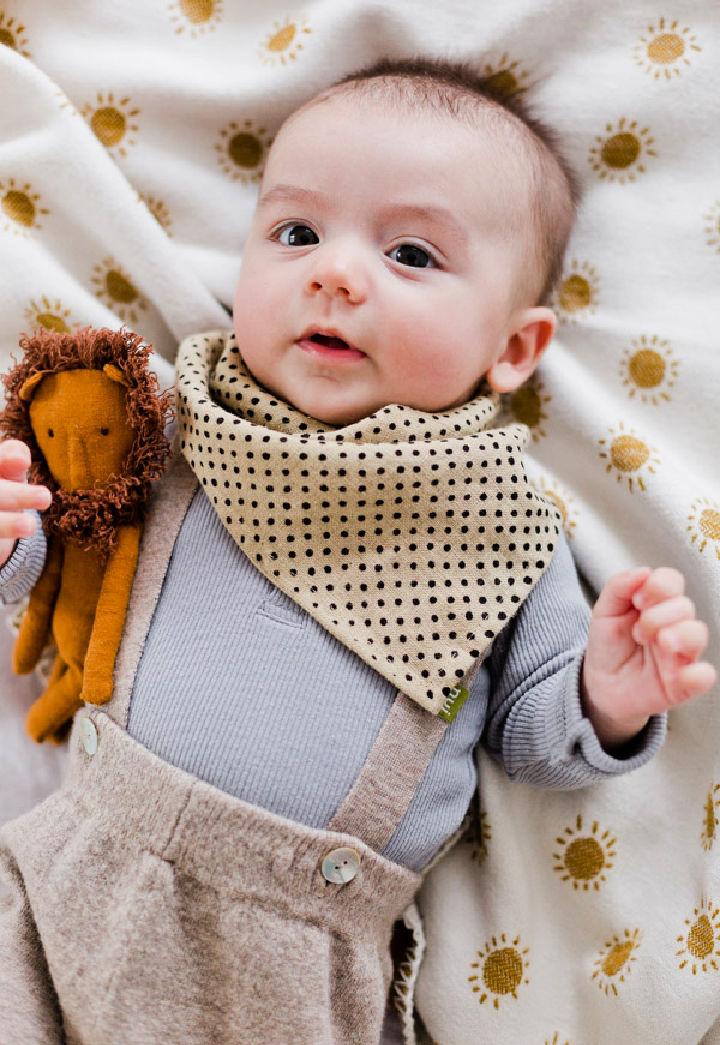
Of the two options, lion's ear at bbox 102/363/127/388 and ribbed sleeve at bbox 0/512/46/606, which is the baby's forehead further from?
ribbed sleeve at bbox 0/512/46/606

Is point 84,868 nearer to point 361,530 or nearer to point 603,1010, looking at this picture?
point 361,530

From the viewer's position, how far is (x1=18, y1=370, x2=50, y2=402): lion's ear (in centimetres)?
111

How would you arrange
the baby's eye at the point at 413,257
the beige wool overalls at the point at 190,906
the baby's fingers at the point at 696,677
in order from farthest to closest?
the baby's eye at the point at 413,257 < the beige wool overalls at the point at 190,906 < the baby's fingers at the point at 696,677

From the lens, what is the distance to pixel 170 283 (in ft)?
4.33

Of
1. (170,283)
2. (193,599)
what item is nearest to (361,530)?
(193,599)

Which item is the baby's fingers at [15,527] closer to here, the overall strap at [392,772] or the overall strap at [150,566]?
the overall strap at [150,566]

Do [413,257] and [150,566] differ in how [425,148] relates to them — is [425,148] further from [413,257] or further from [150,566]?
[150,566]

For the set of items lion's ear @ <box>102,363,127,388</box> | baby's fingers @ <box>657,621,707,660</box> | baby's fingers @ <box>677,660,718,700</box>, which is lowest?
lion's ear @ <box>102,363,127,388</box>

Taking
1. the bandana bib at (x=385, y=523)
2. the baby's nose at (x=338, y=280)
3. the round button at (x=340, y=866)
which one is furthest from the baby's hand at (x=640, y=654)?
the baby's nose at (x=338, y=280)

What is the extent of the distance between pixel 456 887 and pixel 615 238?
A: 0.96 m

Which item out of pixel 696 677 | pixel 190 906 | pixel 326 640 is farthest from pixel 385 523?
pixel 190 906

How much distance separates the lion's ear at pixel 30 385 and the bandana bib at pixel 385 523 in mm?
176

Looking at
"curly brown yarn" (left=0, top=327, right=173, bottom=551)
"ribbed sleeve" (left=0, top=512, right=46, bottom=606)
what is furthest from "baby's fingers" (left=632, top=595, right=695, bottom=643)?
"ribbed sleeve" (left=0, top=512, right=46, bottom=606)

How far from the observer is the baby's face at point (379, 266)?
1107 millimetres
